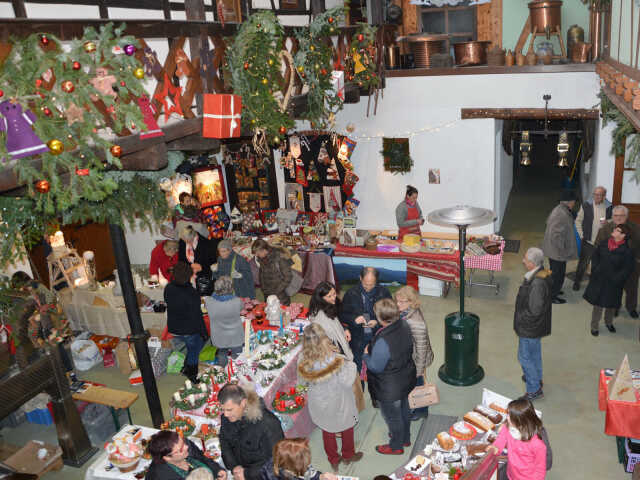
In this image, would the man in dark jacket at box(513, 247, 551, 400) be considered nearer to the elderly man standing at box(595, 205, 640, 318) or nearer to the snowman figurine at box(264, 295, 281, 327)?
the elderly man standing at box(595, 205, 640, 318)

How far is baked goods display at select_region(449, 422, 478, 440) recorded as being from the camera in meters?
4.42

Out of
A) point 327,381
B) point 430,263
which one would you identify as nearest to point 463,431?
point 327,381

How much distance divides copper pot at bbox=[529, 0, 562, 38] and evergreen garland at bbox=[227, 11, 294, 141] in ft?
20.0

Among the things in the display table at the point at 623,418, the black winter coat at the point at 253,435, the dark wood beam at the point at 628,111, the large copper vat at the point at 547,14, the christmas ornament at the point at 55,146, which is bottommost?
the display table at the point at 623,418

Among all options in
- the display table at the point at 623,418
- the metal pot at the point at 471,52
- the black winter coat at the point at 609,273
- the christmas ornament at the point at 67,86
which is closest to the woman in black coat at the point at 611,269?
the black winter coat at the point at 609,273

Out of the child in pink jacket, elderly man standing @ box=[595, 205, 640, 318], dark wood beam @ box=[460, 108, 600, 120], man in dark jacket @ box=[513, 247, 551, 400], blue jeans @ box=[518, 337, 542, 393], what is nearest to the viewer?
the child in pink jacket

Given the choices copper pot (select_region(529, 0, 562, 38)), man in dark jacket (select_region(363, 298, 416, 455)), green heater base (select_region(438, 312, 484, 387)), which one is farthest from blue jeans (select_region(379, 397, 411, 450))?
copper pot (select_region(529, 0, 562, 38))

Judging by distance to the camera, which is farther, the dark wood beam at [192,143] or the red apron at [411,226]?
the red apron at [411,226]

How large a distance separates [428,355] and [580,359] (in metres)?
2.41

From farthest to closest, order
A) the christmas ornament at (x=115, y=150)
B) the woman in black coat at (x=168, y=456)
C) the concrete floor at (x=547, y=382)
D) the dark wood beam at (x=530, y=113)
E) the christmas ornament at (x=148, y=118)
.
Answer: the dark wood beam at (x=530, y=113), the concrete floor at (x=547, y=382), the christmas ornament at (x=148, y=118), the christmas ornament at (x=115, y=150), the woman in black coat at (x=168, y=456)

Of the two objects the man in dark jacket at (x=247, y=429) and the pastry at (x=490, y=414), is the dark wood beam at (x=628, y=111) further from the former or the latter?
the man in dark jacket at (x=247, y=429)

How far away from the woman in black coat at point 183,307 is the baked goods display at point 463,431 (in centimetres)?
319

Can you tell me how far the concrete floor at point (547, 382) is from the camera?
5.05 meters

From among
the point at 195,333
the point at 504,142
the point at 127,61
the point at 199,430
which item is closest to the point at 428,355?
the point at 199,430
